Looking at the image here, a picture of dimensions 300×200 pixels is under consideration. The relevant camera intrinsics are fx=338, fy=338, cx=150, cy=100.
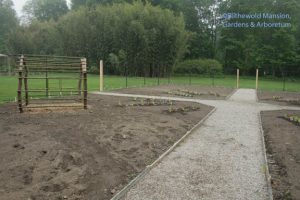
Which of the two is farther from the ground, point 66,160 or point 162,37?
point 162,37

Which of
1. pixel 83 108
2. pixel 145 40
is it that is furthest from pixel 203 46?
pixel 83 108

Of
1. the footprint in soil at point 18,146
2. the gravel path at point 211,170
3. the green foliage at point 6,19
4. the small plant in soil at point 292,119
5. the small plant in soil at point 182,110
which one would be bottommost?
the gravel path at point 211,170

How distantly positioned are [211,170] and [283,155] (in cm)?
163

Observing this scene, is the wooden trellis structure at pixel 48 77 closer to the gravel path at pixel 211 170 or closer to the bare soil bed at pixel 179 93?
the gravel path at pixel 211 170

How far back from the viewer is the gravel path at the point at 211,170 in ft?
13.6

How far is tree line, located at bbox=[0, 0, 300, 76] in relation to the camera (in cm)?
2991

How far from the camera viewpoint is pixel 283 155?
5840mm

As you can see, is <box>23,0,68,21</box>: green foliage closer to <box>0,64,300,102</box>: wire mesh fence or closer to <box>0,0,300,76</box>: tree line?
<box>0,0,300,76</box>: tree line

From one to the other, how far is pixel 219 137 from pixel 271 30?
116ft

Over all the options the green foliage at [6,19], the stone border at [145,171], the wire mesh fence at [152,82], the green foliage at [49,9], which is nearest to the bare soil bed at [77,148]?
the stone border at [145,171]

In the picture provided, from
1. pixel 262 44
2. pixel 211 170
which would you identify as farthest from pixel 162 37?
pixel 211 170

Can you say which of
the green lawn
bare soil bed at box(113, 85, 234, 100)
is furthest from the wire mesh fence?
bare soil bed at box(113, 85, 234, 100)

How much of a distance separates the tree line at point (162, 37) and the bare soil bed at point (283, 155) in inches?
835

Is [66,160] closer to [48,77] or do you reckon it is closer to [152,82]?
[48,77]
